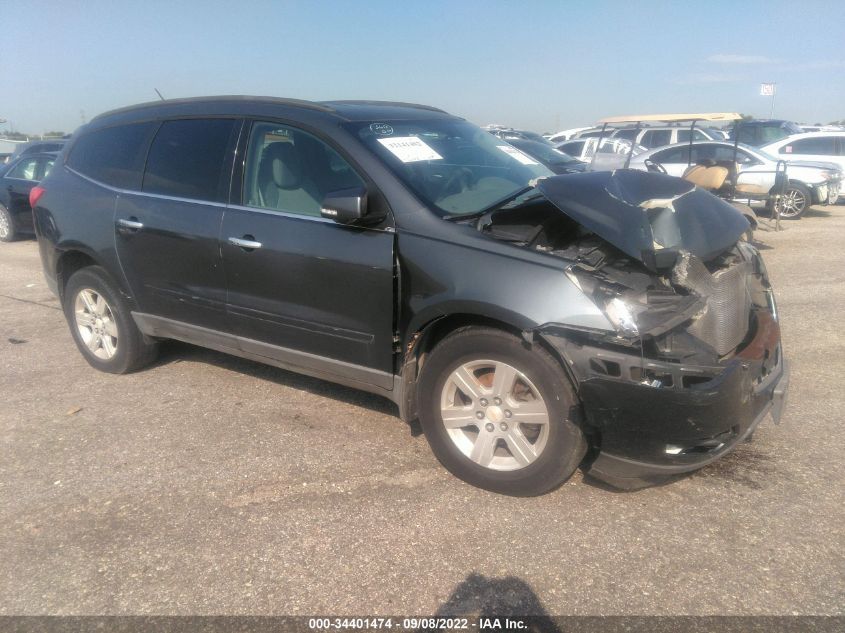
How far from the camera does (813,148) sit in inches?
586

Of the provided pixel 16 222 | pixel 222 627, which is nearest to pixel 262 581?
pixel 222 627

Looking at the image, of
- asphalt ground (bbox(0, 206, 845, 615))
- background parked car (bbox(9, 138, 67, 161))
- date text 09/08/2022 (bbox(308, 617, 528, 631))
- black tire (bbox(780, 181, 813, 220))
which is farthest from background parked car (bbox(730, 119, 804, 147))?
date text 09/08/2022 (bbox(308, 617, 528, 631))

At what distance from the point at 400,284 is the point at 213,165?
155 cm

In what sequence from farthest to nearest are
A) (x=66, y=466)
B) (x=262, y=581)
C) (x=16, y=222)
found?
(x=16, y=222) → (x=66, y=466) → (x=262, y=581)

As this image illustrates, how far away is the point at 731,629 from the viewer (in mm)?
2365

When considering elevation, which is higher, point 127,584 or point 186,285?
point 186,285

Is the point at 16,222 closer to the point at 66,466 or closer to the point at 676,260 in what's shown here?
the point at 66,466

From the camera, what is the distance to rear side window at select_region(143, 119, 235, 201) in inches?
159

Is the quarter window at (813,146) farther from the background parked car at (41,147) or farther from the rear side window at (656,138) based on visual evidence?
the background parked car at (41,147)

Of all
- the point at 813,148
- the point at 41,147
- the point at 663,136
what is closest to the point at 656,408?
the point at 41,147

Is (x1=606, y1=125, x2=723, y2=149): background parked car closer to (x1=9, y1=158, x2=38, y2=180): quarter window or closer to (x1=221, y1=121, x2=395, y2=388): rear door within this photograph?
(x1=9, y1=158, x2=38, y2=180): quarter window

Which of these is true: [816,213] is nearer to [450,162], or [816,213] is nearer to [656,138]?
[656,138]

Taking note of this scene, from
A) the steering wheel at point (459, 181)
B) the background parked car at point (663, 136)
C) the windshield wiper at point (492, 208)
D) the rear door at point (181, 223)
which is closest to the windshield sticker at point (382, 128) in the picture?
the steering wheel at point (459, 181)

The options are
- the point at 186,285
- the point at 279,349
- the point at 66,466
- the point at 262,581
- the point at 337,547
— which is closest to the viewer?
the point at 262,581
